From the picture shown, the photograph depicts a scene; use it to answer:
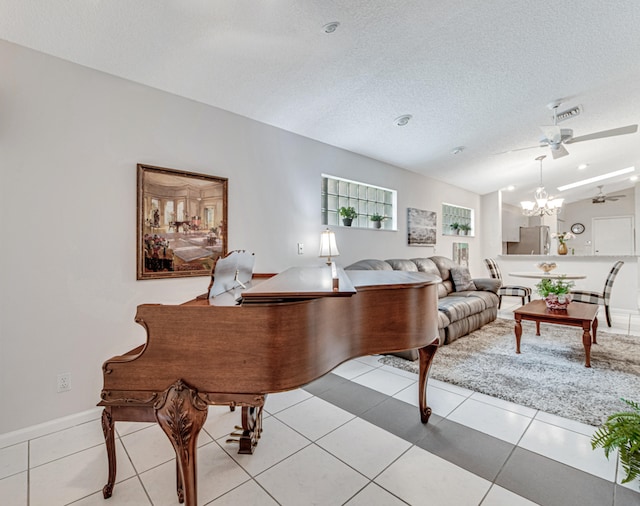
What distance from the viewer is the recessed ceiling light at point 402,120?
3.44 metres

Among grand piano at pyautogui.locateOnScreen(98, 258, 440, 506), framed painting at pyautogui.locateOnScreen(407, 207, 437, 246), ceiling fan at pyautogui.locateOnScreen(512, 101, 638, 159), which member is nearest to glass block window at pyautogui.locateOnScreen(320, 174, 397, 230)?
framed painting at pyautogui.locateOnScreen(407, 207, 437, 246)

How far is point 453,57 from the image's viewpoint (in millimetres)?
2596

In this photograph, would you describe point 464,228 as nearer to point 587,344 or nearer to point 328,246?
point 587,344

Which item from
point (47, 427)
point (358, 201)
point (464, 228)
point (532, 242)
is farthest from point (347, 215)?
point (532, 242)

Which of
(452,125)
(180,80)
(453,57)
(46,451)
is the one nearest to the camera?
(46,451)

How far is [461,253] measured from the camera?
6754mm

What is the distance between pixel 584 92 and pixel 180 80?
13.8 feet

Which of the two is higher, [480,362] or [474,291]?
[474,291]

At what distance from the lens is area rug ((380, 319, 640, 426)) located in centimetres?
231

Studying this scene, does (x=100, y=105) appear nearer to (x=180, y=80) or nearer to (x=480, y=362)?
(x=180, y=80)

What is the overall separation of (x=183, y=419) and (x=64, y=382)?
5.59 ft

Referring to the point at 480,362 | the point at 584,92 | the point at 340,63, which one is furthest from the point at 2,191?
the point at 584,92

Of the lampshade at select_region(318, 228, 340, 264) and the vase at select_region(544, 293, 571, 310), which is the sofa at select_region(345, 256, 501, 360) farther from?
the vase at select_region(544, 293, 571, 310)

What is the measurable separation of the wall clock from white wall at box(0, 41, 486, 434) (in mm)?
11444
